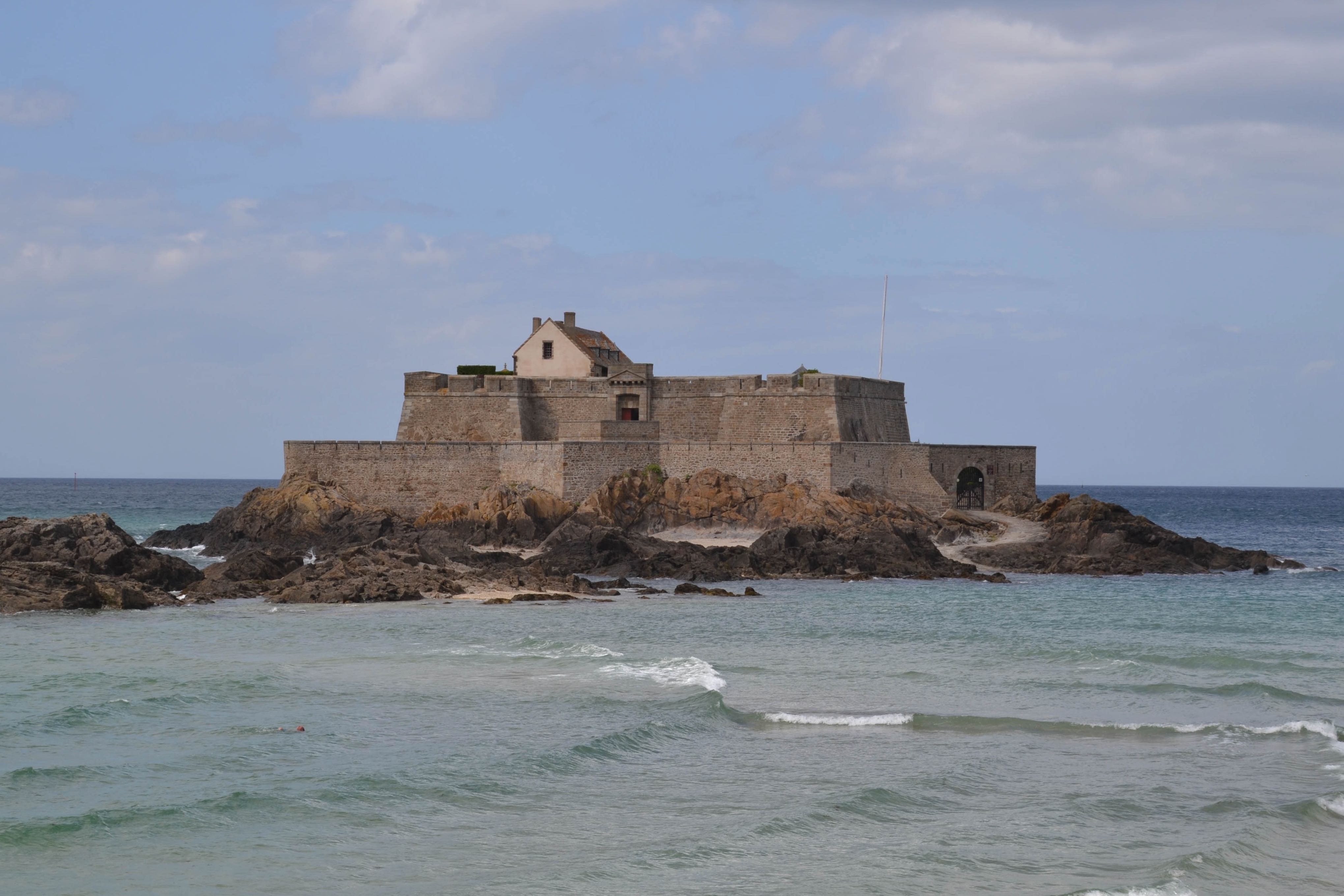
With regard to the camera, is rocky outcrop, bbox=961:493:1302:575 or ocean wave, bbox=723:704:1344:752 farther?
rocky outcrop, bbox=961:493:1302:575

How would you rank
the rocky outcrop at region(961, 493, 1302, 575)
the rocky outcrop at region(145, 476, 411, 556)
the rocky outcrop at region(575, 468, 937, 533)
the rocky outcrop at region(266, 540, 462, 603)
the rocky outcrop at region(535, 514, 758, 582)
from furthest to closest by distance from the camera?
the rocky outcrop at region(145, 476, 411, 556), the rocky outcrop at region(575, 468, 937, 533), the rocky outcrop at region(961, 493, 1302, 575), the rocky outcrop at region(535, 514, 758, 582), the rocky outcrop at region(266, 540, 462, 603)

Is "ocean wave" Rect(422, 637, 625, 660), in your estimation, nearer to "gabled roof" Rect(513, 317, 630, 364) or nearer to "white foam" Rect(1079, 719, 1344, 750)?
"white foam" Rect(1079, 719, 1344, 750)

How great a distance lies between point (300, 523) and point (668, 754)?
71.5ft

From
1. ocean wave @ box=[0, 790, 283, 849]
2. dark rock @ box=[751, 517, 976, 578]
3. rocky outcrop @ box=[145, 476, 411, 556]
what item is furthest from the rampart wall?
ocean wave @ box=[0, 790, 283, 849]

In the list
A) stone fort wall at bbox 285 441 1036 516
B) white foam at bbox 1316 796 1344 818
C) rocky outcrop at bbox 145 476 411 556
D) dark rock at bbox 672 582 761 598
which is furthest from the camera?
stone fort wall at bbox 285 441 1036 516

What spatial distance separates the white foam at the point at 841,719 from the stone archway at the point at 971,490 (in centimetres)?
2179

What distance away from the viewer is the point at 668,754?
11828 mm

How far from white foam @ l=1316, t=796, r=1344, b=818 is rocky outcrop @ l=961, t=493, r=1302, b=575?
18.4 m

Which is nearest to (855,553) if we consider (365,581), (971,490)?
(971,490)

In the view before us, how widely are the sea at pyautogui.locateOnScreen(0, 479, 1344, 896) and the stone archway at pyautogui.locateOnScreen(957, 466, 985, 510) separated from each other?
13.3 m

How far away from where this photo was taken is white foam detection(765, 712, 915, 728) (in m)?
13.0

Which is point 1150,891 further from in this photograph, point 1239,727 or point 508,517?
point 508,517

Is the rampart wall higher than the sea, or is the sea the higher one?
the rampart wall

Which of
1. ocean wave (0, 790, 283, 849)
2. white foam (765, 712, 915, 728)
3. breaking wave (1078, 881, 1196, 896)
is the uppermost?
white foam (765, 712, 915, 728)
